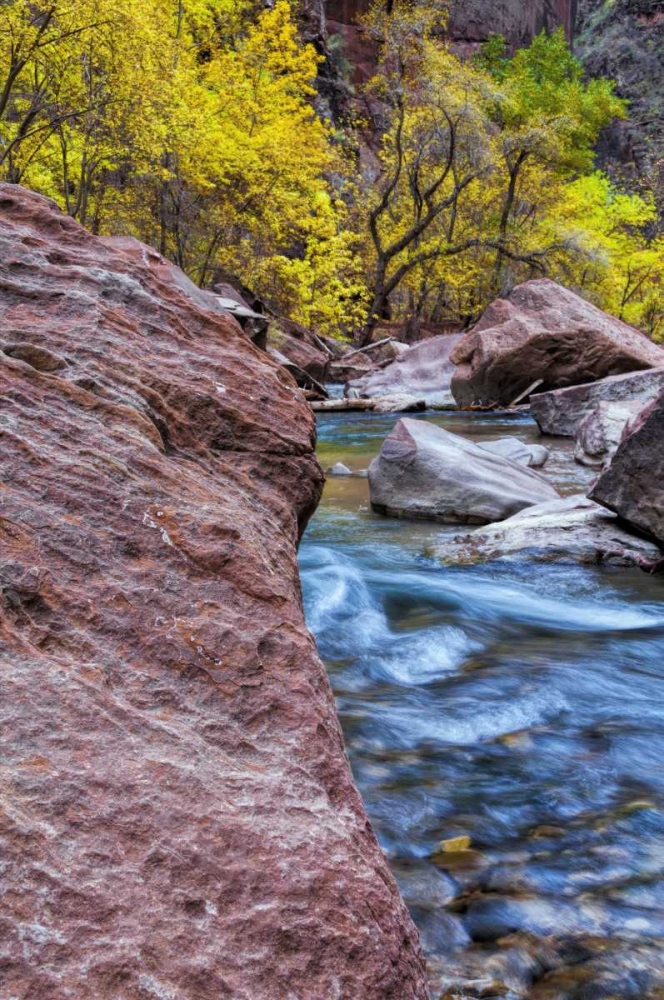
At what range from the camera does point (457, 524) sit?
7.77 metres

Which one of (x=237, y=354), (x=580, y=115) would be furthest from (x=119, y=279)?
(x=580, y=115)

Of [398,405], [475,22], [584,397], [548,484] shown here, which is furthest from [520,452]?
[475,22]

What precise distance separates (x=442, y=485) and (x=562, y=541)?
166 centimetres

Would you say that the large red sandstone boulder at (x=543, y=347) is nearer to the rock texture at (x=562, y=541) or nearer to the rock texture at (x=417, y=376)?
the rock texture at (x=417, y=376)

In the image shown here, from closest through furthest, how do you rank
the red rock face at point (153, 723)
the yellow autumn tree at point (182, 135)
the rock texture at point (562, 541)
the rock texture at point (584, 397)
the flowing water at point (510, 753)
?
1. the red rock face at point (153, 723)
2. the flowing water at point (510, 753)
3. the rock texture at point (562, 541)
4. the rock texture at point (584, 397)
5. the yellow autumn tree at point (182, 135)

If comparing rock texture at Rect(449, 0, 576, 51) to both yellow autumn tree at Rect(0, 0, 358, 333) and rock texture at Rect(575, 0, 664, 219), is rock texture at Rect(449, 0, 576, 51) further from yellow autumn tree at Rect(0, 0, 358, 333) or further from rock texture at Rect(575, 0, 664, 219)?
yellow autumn tree at Rect(0, 0, 358, 333)

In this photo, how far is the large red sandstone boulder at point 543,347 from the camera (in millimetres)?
16906

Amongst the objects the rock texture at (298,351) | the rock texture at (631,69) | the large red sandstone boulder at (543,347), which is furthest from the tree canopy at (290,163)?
the rock texture at (631,69)

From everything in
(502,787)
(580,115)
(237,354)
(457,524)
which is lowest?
(457,524)

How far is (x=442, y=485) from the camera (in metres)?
7.83

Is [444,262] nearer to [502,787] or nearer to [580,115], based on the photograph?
[580,115]

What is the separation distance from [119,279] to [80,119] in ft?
52.4

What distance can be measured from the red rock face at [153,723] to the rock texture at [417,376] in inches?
693

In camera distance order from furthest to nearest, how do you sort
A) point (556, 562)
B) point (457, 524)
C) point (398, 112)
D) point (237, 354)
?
point (398, 112), point (457, 524), point (556, 562), point (237, 354)
